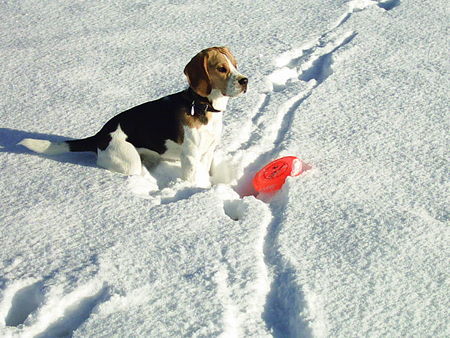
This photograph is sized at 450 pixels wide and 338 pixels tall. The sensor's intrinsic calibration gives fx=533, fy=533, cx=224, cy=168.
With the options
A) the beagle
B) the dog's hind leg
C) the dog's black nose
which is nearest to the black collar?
the beagle

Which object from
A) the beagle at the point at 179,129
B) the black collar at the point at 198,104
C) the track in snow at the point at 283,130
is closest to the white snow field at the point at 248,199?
the track in snow at the point at 283,130

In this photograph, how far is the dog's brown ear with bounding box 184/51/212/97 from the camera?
10.7ft

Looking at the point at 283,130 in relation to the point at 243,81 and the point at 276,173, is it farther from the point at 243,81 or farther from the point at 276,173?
the point at 243,81

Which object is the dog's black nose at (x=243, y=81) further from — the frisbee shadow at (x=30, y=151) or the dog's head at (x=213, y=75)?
the frisbee shadow at (x=30, y=151)

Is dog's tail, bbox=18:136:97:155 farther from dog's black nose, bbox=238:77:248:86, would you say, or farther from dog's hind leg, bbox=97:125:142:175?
dog's black nose, bbox=238:77:248:86

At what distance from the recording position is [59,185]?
135 inches

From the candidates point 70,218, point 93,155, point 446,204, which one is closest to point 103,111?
point 93,155

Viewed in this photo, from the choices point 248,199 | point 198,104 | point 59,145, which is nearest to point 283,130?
point 198,104

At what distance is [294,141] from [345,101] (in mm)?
817

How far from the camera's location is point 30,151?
12.5 feet

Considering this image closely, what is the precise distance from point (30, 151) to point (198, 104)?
132 centimetres

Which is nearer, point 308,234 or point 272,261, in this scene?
Answer: point 272,261

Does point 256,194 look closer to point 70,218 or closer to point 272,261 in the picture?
point 272,261

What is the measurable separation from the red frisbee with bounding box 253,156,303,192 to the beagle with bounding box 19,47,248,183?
38cm
